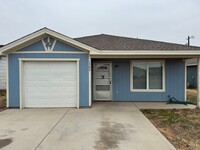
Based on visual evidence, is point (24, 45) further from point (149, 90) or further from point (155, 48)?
point (149, 90)

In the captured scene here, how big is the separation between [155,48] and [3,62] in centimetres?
1342

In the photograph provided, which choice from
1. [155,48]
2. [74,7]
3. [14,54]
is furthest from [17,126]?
[74,7]

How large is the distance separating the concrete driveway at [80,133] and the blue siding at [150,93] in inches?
128

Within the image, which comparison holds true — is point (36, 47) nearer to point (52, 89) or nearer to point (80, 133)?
point (52, 89)

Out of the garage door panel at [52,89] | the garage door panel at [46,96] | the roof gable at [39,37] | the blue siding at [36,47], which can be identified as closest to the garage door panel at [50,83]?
the garage door panel at [52,89]

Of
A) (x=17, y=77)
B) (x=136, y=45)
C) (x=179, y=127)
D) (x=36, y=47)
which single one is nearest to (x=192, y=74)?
(x=136, y=45)

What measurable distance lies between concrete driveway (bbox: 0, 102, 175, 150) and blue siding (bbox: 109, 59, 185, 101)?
3.26 metres

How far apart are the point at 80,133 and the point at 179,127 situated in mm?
3004

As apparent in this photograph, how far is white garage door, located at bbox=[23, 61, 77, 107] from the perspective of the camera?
8523 millimetres

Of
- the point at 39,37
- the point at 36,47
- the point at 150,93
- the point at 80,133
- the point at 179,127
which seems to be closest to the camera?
the point at 80,133

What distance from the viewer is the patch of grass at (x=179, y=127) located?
14.0ft

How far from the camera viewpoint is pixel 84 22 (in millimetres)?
23141

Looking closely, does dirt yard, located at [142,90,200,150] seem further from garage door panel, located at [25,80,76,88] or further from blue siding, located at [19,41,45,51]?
blue siding, located at [19,41,45,51]

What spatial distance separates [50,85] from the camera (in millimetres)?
8539
